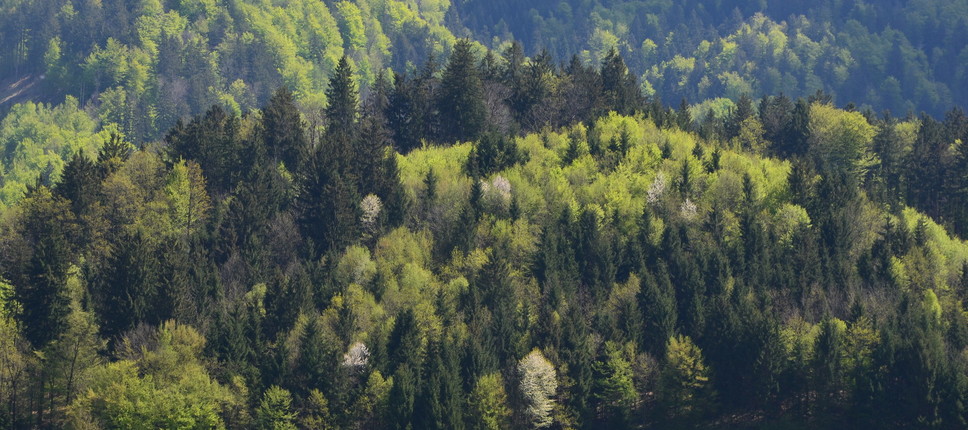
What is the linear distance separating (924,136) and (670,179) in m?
36.1

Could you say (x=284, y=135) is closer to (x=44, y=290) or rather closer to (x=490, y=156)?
(x=490, y=156)

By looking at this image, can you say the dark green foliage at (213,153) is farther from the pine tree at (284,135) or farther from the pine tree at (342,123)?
the pine tree at (342,123)

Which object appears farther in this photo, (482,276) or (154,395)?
(482,276)

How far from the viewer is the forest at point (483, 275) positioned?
102m

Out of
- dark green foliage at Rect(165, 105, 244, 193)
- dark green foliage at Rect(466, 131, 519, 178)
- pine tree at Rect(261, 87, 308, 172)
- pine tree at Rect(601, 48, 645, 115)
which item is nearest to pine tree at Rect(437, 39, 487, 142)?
dark green foliage at Rect(466, 131, 519, 178)

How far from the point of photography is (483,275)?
116m

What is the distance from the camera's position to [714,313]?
368ft

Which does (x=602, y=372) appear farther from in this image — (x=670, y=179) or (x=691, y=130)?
(x=691, y=130)

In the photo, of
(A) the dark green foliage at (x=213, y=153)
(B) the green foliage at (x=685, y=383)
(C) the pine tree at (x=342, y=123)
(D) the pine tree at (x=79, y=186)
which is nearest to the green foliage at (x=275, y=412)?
(B) the green foliage at (x=685, y=383)

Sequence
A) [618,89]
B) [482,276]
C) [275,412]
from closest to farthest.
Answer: [275,412], [482,276], [618,89]

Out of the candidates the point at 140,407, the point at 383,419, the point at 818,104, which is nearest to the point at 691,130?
the point at 818,104

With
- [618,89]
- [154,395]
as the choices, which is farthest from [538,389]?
[618,89]

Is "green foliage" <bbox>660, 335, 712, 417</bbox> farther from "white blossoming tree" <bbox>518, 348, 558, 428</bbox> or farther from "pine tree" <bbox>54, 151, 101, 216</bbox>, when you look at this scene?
"pine tree" <bbox>54, 151, 101, 216</bbox>

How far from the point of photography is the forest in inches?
4013
